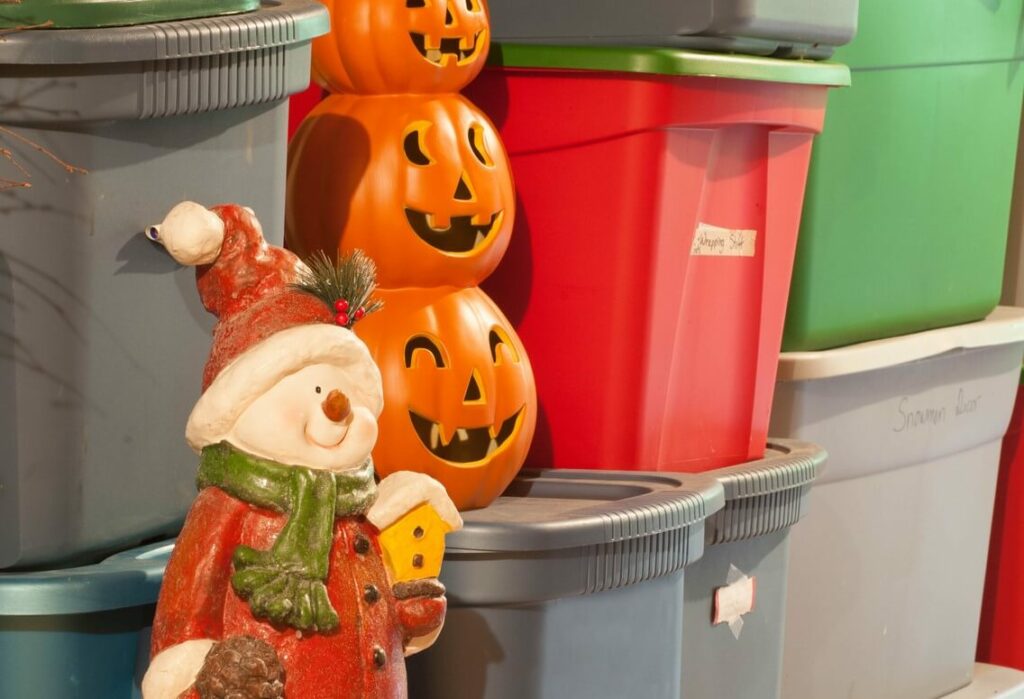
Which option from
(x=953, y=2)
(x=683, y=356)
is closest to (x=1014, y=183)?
(x=953, y=2)

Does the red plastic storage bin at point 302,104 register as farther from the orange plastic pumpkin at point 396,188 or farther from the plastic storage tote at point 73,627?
the plastic storage tote at point 73,627

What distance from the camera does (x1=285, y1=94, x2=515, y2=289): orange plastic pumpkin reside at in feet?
3.93

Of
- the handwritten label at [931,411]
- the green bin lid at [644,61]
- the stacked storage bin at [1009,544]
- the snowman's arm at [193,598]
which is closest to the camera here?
the snowman's arm at [193,598]

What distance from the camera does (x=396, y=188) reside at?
120 centimetres

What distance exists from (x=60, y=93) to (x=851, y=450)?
94 cm

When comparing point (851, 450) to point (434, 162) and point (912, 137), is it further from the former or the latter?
point (434, 162)

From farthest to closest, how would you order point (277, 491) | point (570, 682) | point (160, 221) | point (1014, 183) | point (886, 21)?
point (1014, 183) → point (886, 21) → point (570, 682) → point (160, 221) → point (277, 491)

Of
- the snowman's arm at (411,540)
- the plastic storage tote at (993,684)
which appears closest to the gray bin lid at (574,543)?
the snowman's arm at (411,540)

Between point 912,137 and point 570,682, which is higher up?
point 912,137

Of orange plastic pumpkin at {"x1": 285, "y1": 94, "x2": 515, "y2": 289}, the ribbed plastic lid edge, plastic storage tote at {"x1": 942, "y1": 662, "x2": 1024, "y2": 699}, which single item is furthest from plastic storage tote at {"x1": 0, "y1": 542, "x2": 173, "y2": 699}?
plastic storage tote at {"x1": 942, "y1": 662, "x2": 1024, "y2": 699}

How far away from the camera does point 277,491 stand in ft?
2.85

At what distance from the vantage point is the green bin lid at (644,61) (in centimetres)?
131

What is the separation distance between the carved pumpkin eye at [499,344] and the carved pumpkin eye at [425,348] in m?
0.05

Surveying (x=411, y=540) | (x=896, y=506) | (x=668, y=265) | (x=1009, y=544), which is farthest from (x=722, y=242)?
(x=1009, y=544)
